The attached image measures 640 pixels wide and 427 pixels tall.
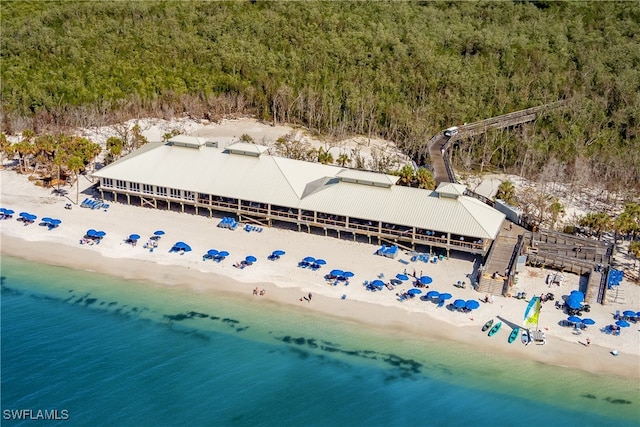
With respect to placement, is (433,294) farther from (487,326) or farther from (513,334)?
(513,334)

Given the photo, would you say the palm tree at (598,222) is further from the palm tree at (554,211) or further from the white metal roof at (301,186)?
the white metal roof at (301,186)

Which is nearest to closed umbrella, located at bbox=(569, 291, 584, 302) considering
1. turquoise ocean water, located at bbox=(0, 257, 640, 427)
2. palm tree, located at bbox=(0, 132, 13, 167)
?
turquoise ocean water, located at bbox=(0, 257, 640, 427)

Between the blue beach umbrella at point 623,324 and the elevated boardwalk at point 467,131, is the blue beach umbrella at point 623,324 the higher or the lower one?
the lower one

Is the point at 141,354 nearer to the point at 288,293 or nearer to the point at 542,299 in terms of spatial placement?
the point at 288,293

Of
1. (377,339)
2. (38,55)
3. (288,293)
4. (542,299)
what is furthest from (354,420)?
(38,55)

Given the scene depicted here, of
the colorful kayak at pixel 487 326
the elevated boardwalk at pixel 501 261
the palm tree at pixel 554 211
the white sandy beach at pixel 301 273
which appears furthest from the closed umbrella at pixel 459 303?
the palm tree at pixel 554 211

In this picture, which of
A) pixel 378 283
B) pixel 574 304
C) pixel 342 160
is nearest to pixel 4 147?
pixel 342 160
